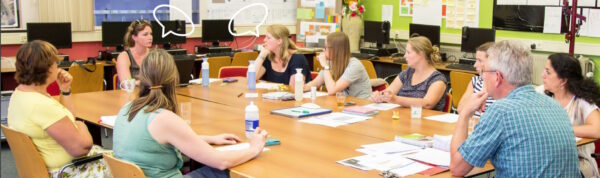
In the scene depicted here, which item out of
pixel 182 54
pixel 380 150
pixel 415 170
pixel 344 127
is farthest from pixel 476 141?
pixel 182 54

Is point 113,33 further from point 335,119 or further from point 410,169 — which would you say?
point 410,169

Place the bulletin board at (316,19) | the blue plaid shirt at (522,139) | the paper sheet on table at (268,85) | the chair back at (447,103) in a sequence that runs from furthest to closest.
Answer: the bulletin board at (316,19) < the paper sheet on table at (268,85) < the chair back at (447,103) < the blue plaid shirt at (522,139)

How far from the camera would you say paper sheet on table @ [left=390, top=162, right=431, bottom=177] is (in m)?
2.58

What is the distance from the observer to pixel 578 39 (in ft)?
23.3

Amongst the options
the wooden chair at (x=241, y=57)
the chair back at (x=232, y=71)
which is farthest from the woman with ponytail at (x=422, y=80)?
the wooden chair at (x=241, y=57)

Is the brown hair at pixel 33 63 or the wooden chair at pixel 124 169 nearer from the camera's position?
the wooden chair at pixel 124 169

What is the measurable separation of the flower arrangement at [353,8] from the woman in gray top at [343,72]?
429cm

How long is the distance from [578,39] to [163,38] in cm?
491

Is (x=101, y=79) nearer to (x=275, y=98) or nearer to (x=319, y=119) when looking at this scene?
(x=275, y=98)

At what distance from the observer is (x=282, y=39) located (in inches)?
218

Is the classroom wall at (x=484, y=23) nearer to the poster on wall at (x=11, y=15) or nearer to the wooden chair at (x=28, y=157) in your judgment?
the poster on wall at (x=11, y=15)

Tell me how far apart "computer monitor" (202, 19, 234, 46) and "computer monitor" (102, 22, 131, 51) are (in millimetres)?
1222

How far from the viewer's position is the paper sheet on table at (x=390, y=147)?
116 inches

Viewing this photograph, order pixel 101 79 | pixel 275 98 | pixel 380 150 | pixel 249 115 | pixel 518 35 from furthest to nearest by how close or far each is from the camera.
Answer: pixel 518 35 → pixel 101 79 → pixel 275 98 → pixel 249 115 → pixel 380 150
